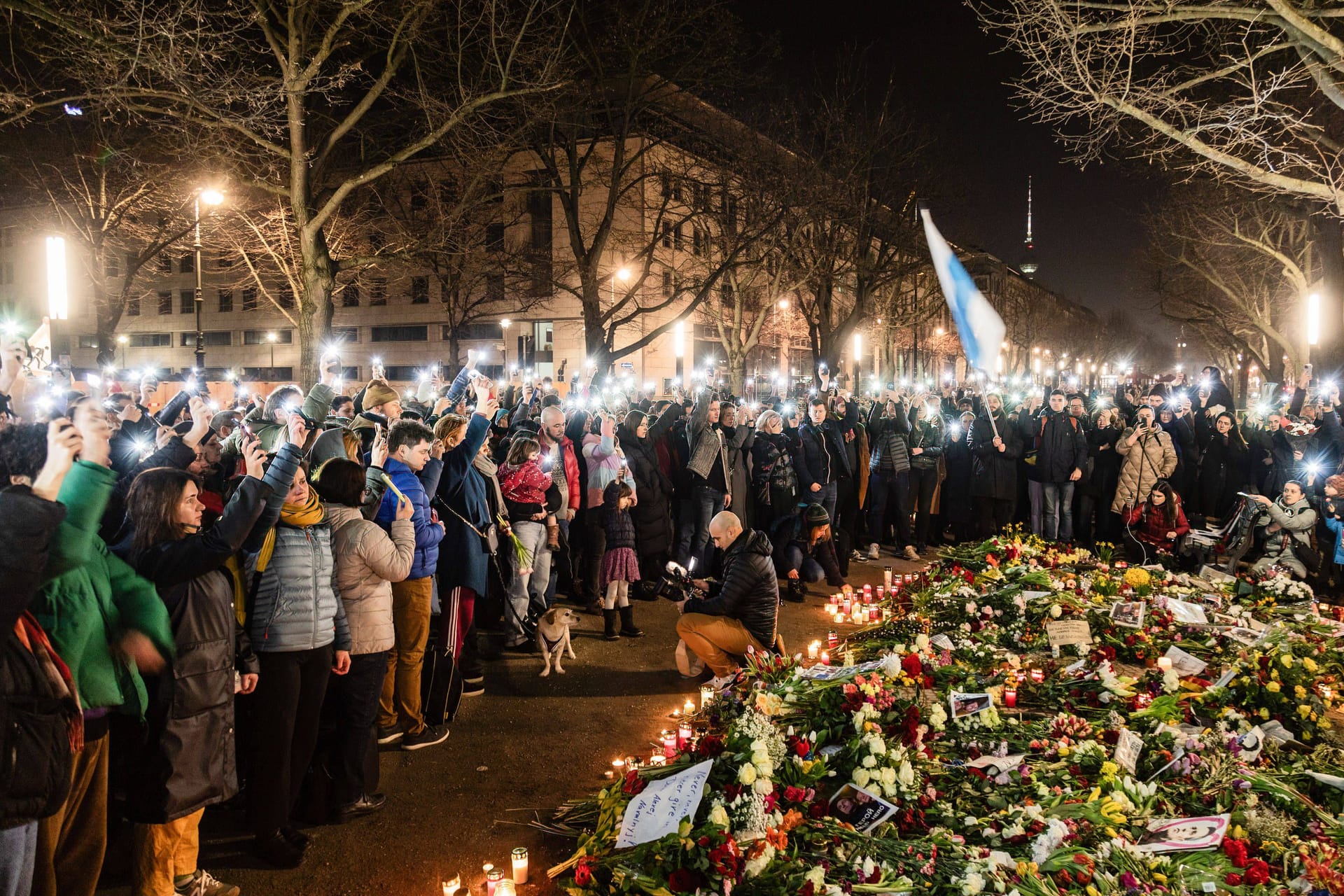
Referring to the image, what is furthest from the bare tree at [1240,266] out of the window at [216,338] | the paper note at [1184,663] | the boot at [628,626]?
the window at [216,338]

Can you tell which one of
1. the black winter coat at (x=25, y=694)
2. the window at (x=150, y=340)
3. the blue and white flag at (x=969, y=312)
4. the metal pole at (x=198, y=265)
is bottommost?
the black winter coat at (x=25, y=694)

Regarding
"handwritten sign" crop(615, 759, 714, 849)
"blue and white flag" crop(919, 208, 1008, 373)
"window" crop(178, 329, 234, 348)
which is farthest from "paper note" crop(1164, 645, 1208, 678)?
"window" crop(178, 329, 234, 348)

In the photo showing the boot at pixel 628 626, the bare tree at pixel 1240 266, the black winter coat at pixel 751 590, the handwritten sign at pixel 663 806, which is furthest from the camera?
the bare tree at pixel 1240 266

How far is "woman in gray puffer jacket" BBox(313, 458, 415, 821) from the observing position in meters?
4.74

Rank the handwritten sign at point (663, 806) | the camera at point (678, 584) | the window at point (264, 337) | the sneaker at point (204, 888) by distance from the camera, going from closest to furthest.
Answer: the handwritten sign at point (663, 806) → the sneaker at point (204, 888) → the camera at point (678, 584) → the window at point (264, 337)

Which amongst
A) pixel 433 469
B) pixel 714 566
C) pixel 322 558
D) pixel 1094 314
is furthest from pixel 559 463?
pixel 1094 314

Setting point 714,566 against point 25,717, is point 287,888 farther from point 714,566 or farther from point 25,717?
point 714,566

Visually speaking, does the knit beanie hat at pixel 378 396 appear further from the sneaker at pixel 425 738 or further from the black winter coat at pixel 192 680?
the black winter coat at pixel 192 680

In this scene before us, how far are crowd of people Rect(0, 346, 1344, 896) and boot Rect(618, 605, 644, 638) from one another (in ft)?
0.09

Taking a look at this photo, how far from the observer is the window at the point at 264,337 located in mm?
55938

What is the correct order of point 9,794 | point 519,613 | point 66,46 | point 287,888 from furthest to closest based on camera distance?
1. point 66,46
2. point 519,613
3. point 287,888
4. point 9,794

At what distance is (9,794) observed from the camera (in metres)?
2.79

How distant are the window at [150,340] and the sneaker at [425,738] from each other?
210ft

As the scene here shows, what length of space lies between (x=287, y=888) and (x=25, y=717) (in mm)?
1894
